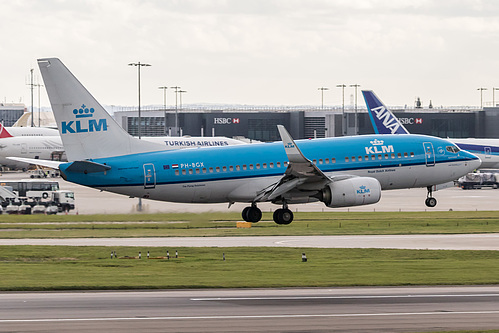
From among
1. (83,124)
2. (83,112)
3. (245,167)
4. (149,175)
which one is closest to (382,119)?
(245,167)

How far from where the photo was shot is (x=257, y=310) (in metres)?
37.5

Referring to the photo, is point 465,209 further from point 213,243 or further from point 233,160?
point 233,160

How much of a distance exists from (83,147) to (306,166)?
1373 cm

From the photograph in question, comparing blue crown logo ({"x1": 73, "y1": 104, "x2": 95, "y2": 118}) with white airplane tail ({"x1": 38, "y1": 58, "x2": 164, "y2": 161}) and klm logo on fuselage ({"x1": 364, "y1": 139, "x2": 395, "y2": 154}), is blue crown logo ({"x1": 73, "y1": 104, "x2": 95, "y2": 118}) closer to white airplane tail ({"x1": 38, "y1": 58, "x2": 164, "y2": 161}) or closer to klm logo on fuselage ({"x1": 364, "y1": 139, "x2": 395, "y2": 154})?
white airplane tail ({"x1": 38, "y1": 58, "x2": 164, "y2": 161})

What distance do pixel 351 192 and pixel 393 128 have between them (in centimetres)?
7090

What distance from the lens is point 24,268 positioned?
2199 inches

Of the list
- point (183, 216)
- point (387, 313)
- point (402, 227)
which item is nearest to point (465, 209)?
point (402, 227)

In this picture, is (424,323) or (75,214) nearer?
(424,323)

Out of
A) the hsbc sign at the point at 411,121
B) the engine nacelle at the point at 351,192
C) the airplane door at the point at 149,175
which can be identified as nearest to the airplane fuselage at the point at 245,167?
the airplane door at the point at 149,175

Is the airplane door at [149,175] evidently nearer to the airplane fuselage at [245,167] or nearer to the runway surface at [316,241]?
the airplane fuselage at [245,167]

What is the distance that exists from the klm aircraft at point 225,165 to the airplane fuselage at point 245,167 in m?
0.06

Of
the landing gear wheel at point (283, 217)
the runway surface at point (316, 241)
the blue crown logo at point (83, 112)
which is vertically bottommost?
the runway surface at point (316, 241)

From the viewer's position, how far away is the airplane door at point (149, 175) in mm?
55188

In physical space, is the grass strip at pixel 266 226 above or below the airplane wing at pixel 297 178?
below
